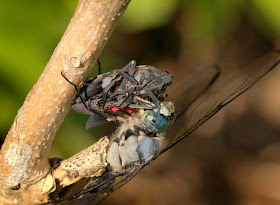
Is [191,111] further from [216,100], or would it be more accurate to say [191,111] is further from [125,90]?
[125,90]

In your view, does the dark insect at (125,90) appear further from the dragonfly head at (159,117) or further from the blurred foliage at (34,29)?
the blurred foliage at (34,29)

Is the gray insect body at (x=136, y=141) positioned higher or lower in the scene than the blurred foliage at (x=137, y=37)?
lower

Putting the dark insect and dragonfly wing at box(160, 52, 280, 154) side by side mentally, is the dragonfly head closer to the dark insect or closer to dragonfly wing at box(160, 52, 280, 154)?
the dark insect

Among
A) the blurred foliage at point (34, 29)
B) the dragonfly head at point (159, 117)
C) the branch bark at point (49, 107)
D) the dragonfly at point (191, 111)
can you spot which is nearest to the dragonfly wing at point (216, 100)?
the dragonfly at point (191, 111)

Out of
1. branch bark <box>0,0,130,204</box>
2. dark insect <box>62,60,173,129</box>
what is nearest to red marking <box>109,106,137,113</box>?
dark insect <box>62,60,173,129</box>

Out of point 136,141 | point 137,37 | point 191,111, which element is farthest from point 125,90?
point 137,37

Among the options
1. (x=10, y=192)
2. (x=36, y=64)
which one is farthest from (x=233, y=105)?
(x=10, y=192)

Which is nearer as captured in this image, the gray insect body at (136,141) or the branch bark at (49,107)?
the branch bark at (49,107)
